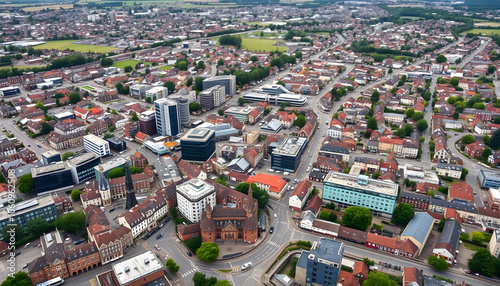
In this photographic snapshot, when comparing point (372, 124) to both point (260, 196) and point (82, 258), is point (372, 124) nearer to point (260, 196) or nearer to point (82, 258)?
point (260, 196)

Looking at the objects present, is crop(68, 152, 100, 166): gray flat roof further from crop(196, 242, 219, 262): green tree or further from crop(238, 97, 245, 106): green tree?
crop(238, 97, 245, 106): green tree

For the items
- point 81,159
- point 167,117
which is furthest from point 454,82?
point 81,159

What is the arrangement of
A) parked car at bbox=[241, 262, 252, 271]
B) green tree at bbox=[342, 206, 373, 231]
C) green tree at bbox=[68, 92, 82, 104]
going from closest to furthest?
parked car at bbox=[241, 262, 252, 271] < green tree at bbox=[342, 206, 373, 231] < green tree at bbox=[68, 92, 82, 104]

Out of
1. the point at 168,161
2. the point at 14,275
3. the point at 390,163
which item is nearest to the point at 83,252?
the point at 14,275

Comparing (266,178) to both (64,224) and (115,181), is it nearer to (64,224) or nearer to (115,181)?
(115,181)

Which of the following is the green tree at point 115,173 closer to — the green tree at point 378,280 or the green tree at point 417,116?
the green tree at point 378,280

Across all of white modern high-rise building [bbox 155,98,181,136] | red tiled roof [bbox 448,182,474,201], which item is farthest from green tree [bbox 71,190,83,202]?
red tiled roof [bbox 448,182,474,201]
